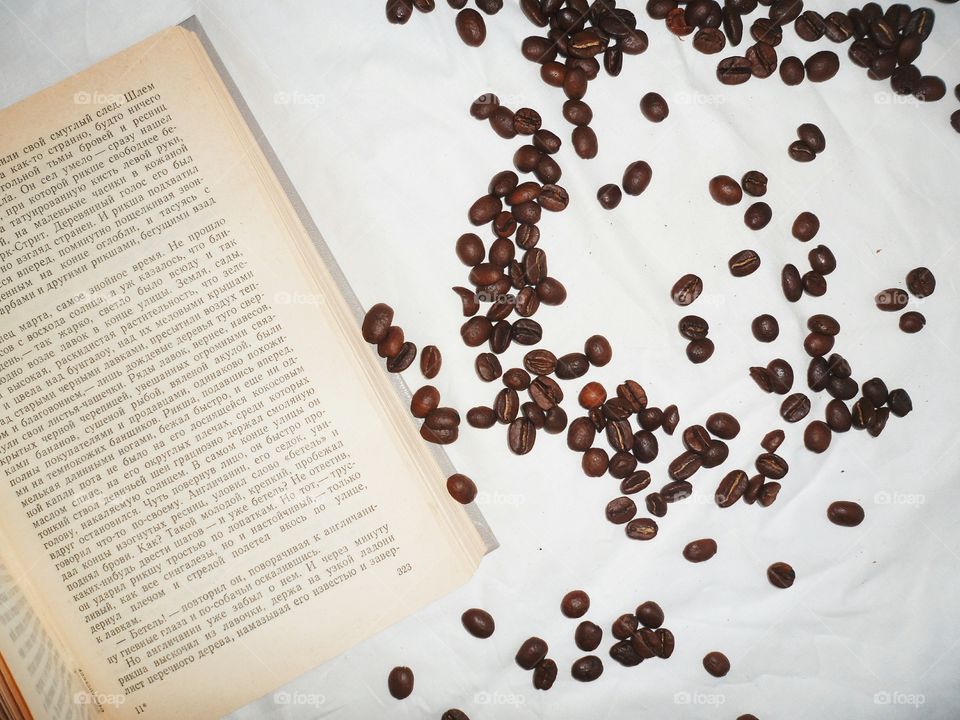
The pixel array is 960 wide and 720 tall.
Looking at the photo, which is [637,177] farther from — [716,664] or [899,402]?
[716,664]

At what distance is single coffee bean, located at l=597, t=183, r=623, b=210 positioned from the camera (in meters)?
1.16

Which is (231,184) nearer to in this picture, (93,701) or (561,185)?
(561,185)

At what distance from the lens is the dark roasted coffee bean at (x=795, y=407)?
46.0 inches

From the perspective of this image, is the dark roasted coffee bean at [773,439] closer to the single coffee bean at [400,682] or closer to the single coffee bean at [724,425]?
the single coffee bean at [724,425]

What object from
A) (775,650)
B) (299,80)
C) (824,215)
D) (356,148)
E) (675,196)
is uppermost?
(299,80)

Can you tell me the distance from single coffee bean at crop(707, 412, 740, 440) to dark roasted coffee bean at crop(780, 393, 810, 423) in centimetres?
10

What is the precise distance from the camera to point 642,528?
1156mm

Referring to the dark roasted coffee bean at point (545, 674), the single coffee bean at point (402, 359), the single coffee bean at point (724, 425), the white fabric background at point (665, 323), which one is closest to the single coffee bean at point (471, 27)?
the white fabric background at point (665, 323)

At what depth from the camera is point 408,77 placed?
1176 millimetres

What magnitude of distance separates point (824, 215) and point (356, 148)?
3.08ft

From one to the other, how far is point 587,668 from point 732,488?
44cm

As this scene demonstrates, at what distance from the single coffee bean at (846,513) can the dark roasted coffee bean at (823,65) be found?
33.0 inches

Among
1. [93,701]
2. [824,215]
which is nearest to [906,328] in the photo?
[824,215]

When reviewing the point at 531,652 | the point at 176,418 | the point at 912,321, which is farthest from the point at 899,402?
the point at 176,418
